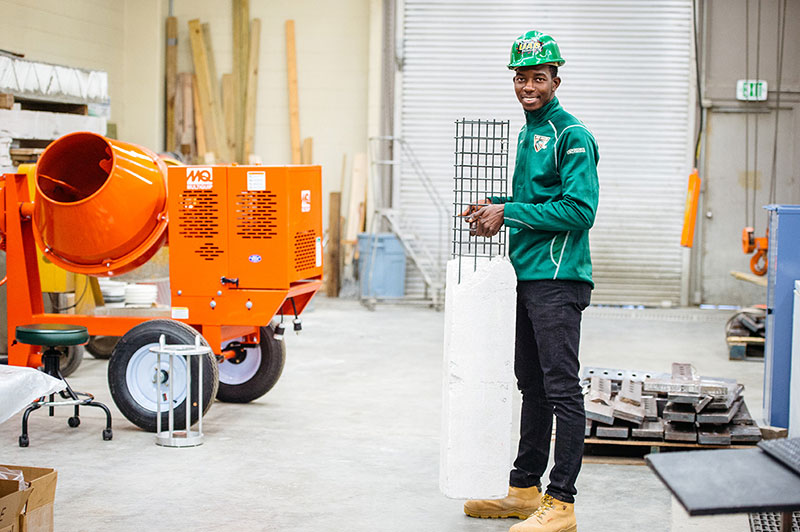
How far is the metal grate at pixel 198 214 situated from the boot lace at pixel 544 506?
276 centimetres

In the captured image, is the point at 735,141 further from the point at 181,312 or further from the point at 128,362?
the point at 128,362

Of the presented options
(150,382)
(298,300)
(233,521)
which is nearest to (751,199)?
(298,300)

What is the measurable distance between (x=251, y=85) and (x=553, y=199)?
32.8 feet

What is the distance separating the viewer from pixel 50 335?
211 inches

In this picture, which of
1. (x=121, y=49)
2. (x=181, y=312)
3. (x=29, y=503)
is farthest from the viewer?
(x=121, y=49)

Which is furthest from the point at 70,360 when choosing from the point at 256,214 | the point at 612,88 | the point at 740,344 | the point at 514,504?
the point at 612,88

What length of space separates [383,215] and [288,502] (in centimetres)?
809

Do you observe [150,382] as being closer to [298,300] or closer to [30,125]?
[298,300]

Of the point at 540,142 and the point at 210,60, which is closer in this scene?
the point at 540,142

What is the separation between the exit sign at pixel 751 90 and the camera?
12.3 meters

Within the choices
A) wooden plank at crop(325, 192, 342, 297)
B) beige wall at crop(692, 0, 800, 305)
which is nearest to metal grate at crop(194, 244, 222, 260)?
wooden plank at crop(325, 192, 342, 297)

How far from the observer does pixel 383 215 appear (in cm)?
1223

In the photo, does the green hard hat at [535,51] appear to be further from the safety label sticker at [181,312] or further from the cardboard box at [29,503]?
the safety label sticker at [181,312]

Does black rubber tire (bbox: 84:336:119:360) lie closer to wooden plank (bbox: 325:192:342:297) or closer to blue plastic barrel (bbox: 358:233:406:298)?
blue plastic barrel (bbox: 358:233:406:298)
